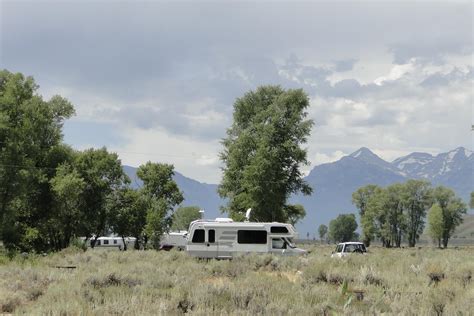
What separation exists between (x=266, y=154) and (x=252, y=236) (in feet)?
52.4

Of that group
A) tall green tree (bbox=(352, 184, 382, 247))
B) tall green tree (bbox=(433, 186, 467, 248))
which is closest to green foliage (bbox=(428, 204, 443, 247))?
tall green tree (bbox=(433, 186, 467, 248))

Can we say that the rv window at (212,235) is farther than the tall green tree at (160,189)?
No

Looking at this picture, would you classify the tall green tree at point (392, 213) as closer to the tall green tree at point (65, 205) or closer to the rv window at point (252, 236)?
the tall green tree at point (65, 205)

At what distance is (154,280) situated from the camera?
1267 cm

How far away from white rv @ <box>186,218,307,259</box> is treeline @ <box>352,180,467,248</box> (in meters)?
86.4

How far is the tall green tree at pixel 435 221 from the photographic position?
105750 millimetres

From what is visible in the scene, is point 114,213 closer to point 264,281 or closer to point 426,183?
point 264,281

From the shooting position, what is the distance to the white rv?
28344mm

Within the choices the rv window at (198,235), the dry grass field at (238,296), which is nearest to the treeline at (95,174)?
the rv window at (198,235)

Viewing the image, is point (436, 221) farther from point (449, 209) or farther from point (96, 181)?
point (96, 181)

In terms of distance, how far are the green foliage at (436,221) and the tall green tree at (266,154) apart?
6743 centimetres

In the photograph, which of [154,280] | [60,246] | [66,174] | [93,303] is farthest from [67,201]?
[93,303]

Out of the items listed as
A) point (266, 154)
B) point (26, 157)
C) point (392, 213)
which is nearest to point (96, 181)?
point (26, 157)

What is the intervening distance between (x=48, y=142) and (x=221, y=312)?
39644 millimetres
